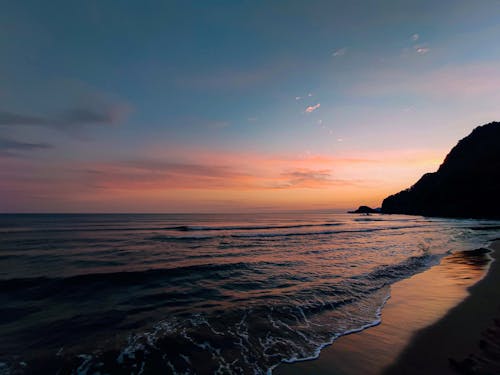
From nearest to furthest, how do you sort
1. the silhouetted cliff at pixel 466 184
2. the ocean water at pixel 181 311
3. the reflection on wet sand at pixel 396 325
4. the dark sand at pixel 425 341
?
1. the dark sand at pixel 425 341
2. the reflection on wet sand at pixel 396 325
3. the ocean water at pixel 181 311
4. the silhouetted cliff at pixel 466 184

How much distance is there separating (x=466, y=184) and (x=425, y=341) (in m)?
125

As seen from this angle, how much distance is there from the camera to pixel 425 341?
570cm

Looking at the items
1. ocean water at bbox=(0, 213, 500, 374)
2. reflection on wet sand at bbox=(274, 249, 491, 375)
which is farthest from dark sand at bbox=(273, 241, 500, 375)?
ocean water at bbox=(0, 213, 500, 374)

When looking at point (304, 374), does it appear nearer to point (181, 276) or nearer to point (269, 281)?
→ point (269, 281)

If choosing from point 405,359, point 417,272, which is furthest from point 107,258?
point 417,272

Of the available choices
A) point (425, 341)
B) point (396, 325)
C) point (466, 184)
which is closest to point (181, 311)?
point (396, 325)

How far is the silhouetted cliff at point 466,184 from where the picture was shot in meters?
88.4

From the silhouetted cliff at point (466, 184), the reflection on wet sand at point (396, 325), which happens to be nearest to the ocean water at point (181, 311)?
the reflection on wet sand at point (396, 325)

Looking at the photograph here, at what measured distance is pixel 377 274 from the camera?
12.7 metres

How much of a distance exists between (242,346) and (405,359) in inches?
144

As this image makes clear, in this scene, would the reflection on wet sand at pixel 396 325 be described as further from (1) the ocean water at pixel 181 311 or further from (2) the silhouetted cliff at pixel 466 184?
(2) the silhouetted cliff at pixel 466 184

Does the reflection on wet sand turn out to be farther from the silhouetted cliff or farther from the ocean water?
the silhouetted cliff

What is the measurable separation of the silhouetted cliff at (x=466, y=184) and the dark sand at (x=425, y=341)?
111 m

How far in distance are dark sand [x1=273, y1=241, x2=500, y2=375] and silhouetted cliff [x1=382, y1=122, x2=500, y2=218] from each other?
4379 inches
